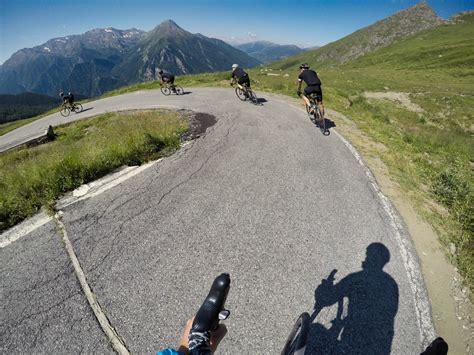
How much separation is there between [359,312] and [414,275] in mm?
1543

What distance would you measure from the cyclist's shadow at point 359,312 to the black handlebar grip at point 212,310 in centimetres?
145

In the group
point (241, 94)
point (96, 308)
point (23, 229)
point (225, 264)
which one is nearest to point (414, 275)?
point (225, 264)

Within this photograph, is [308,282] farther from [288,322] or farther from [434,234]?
[434,234]

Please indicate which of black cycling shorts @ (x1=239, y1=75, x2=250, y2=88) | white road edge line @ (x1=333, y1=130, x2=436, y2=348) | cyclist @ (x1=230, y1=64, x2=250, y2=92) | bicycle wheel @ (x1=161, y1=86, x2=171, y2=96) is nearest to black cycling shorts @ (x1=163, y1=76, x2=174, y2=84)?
bicycle wheel @ (x1=161, y1=86, x2=171, y2=96)

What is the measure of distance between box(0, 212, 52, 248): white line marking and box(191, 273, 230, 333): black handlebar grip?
4248 millimetres

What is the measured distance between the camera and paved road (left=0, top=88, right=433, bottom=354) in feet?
11.6

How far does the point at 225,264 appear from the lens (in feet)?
14.9

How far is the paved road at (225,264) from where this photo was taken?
3549mm

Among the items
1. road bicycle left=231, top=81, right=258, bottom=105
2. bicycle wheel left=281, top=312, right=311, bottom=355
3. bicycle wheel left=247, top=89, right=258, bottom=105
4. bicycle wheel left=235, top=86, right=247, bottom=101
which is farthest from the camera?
bicycle wheel left=235, top=86, right=247, bottom=101

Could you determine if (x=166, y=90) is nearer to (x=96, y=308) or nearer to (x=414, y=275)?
(x=96, y=308)

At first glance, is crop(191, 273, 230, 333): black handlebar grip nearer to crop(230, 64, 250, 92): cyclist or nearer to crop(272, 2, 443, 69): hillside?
crop(230, 64, 250, 92): cyclist

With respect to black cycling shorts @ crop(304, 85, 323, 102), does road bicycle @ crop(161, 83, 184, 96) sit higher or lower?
higher

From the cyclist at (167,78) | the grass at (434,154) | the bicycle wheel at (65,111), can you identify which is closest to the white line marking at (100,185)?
the grass at (434,154)

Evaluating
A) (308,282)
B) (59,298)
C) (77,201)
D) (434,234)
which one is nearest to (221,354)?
(308,282)
